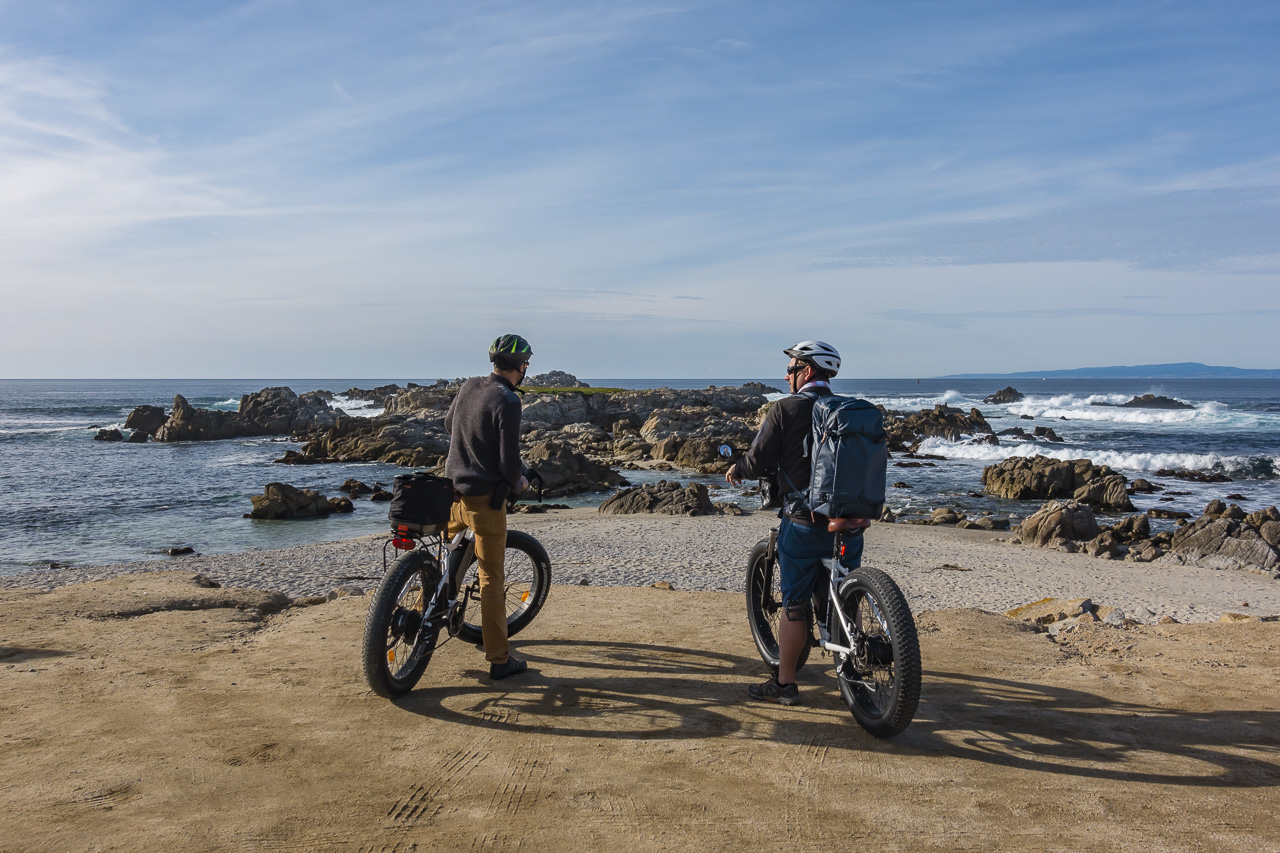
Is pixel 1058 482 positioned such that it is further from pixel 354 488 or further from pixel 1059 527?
pixel 354 488

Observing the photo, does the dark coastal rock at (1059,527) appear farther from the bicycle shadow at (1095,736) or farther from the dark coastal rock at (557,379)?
the dark coastal rock at (557,379)

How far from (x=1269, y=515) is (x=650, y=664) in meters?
21.7

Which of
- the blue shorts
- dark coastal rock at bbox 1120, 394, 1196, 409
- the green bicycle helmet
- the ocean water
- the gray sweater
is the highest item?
dark coastal rock at bbox 1120, 394, 1196, 409

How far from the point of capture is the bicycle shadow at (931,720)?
168 inches

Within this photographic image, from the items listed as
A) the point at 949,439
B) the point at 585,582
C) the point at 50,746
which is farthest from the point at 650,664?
the point at 949,439

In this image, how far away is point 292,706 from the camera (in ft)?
16.2

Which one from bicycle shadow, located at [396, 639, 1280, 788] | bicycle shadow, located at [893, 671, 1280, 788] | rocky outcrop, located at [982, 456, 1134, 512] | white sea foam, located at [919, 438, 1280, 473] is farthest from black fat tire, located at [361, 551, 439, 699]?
white sea foam, located at [919, 438, 1280, 473]

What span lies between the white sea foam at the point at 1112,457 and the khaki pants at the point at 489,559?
37849 mm

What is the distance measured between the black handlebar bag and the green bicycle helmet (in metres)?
0.96

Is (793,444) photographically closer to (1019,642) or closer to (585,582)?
(1019,642)

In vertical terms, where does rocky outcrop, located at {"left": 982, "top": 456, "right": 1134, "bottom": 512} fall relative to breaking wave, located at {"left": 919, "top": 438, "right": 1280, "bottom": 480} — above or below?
below

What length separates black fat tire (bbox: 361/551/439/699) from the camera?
4848 mm

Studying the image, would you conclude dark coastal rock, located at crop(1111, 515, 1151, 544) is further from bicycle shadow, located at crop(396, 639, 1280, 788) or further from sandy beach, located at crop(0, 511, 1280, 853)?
bicycle shadow, located at crop(396, 639, 1280, 788)

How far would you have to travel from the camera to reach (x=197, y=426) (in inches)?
2340
